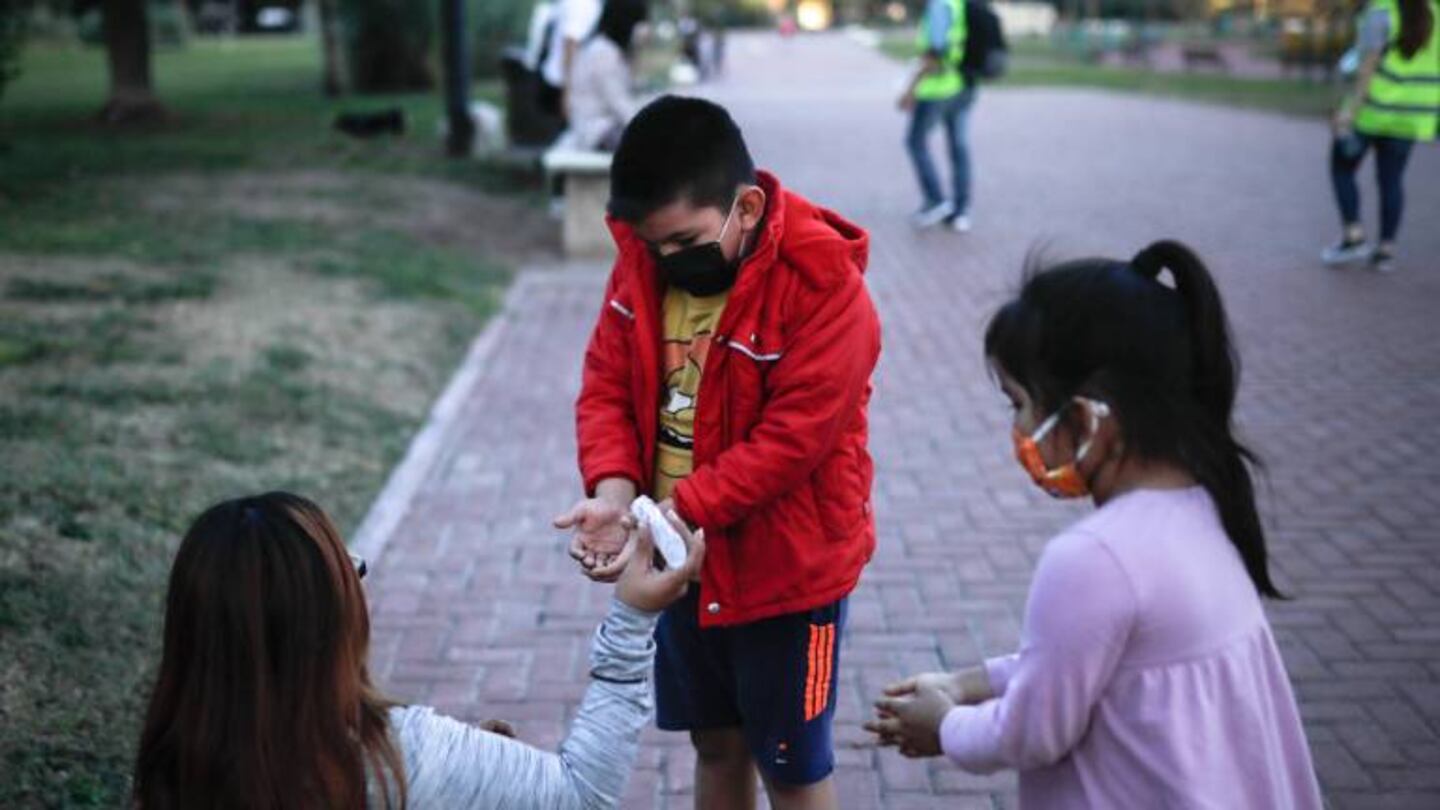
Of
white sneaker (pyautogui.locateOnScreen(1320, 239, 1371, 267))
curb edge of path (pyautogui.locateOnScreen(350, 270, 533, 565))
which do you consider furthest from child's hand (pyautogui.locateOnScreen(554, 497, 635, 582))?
white sneaker (pyautogui.locateOnScreen(1320, 239, 1371, 267))

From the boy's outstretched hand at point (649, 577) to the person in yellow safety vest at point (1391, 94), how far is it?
8.12 metres

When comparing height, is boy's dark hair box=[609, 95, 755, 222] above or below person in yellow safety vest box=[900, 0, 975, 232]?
above

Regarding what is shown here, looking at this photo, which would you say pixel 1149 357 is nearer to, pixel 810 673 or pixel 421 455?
pixel 810 673

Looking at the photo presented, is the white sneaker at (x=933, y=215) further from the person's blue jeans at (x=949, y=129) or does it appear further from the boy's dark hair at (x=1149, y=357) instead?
the boy's dark hair at (x=1149, y=357)

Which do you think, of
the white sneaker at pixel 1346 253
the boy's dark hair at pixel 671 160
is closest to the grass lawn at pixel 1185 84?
the white sneaker at pixel 1346 253

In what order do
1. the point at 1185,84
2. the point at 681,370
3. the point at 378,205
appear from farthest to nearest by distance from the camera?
1. the point at 1185,84
2. the point at 378,205
3. the point at 681,370

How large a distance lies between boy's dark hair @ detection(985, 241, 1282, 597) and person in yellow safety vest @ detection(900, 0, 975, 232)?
9259 millimetres

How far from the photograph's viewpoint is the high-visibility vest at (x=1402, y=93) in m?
8.72

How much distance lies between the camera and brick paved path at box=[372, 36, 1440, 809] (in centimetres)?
376

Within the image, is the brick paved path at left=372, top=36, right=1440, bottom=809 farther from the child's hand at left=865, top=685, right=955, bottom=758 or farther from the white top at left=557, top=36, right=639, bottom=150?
the child's hand at left=865, top=685, right=955, bottom=758

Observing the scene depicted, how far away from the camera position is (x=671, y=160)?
226 centimetres

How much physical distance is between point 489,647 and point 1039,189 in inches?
413

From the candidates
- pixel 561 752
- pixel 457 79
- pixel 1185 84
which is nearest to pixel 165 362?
pixel 561 752

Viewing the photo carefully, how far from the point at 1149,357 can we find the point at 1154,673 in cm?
40
